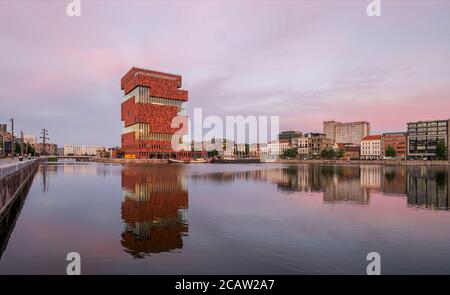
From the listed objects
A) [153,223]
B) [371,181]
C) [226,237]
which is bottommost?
[371,181]

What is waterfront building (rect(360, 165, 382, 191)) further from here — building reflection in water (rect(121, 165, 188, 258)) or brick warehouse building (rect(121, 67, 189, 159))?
brick warehouse building (rect(121, 67, 189, 159))

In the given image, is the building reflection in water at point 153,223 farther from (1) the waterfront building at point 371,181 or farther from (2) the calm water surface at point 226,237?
(1) the waterfront building at point 371,181

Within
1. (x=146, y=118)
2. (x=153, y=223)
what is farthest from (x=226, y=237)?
(x=146, y=118)

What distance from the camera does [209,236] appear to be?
61.8 feet

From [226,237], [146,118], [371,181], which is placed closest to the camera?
[226,237]

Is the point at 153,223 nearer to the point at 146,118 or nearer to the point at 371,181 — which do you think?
the point at 371,181

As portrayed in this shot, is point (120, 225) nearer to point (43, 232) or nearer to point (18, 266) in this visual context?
point (43, 232)

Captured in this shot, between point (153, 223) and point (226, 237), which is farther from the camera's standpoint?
point (153, 223)

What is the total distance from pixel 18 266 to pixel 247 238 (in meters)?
11.4

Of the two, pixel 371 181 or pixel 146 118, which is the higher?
pixel 146 118

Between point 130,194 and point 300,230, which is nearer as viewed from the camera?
point 300,230

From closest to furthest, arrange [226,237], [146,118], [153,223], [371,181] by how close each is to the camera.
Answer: [226,237], [153,223], [371,181], [146,118]

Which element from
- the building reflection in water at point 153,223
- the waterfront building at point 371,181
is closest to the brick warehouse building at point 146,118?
the waterfront building at point 371,181
